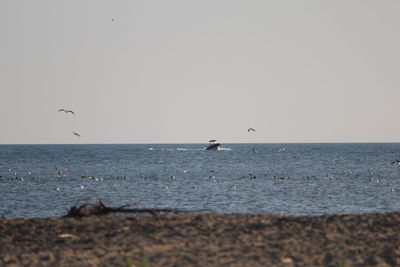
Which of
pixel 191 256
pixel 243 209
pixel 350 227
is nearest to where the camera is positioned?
pixel 191 256

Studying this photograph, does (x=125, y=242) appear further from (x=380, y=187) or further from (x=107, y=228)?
(x=380, y=187)

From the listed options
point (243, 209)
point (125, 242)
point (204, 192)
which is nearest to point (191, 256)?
point (125, 242)

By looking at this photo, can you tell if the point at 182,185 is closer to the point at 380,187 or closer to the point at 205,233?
the point at 380,187

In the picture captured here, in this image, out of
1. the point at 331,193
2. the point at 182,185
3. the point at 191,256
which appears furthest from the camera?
the point at 182,185

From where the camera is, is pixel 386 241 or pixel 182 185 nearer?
pixel 386 241

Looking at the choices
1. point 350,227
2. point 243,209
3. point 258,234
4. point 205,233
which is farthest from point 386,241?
point 243,209

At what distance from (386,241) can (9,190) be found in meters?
47.0

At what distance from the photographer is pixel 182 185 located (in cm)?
6538

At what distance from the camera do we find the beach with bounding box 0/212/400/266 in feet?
48.6

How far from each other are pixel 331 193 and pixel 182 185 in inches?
672

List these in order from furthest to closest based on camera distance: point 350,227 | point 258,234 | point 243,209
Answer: point 243,209, point 350,227, point 258,234

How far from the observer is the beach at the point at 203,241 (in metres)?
14.8

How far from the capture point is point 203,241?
55.1 ft

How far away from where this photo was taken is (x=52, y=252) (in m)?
15.8
